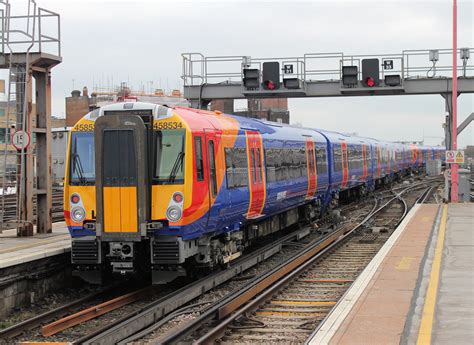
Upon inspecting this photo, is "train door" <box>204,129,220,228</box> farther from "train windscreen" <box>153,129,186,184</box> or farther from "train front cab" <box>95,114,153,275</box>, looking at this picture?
"train front cab" <box>95,114,153,275</box>

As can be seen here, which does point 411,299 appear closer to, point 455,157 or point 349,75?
point 455,157

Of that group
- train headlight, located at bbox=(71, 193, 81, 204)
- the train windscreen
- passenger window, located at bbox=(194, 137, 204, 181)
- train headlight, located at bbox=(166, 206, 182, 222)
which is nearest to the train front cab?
the train windscreen

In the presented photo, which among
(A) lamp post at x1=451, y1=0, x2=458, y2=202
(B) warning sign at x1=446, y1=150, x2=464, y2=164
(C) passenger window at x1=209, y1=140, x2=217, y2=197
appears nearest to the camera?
(C) passenger window at x1=209, y1=140, x2=217, y2=197

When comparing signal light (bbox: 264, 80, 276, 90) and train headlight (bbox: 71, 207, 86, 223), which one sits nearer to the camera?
train headlight (bbox: 71, 207, 86, 223)

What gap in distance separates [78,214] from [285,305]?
3.56m

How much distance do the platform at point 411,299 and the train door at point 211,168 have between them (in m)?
2.61

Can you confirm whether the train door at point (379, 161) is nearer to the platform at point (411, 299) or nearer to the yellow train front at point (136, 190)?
the platform at point (411, 299)

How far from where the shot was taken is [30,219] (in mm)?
13914

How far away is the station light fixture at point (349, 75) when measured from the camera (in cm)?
2458

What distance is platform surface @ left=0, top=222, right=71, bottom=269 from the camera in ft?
34.0

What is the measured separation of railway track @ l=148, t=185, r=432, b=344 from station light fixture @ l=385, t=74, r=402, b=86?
971cm

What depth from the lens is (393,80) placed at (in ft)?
81.0

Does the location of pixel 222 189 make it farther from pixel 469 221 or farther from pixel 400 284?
pixel 469 221

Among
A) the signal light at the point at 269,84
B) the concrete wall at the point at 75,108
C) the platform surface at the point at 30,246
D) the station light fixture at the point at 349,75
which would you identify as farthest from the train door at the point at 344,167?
the concrete wall at the point at 75,108
